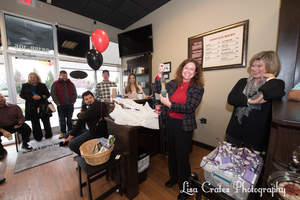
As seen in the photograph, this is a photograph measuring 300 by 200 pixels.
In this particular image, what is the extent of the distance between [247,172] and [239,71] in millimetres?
1693

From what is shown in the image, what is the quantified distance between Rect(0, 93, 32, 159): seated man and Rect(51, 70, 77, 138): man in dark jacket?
634 millimetres

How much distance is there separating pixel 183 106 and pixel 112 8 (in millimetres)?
3226

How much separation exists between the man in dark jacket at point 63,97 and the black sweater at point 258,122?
338 centimetres

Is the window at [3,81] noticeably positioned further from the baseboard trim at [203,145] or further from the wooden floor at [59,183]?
the baseboard trim at [203,145]

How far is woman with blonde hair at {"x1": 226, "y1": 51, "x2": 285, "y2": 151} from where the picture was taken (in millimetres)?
933

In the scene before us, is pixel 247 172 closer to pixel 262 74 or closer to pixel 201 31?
pixel 262 74

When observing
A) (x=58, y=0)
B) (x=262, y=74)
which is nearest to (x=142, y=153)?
(x=262, y=74)

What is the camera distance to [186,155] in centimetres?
117

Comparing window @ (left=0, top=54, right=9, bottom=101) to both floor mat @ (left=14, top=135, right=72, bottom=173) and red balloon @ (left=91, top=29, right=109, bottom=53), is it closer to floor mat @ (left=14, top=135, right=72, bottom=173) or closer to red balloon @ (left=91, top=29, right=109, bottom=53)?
floor mat @ (left=14, top=135, right=72, bottom=173)

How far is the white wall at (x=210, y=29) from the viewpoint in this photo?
1.58m

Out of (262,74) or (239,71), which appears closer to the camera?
(262,74)

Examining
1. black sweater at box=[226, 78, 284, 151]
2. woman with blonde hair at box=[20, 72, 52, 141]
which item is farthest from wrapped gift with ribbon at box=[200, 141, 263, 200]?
woman with blonde hair at box=[20, 72, 52, 141]

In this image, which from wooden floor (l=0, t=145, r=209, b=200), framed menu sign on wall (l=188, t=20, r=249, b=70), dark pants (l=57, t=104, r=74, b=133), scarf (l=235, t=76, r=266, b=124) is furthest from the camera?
dark pants (l=57, t=104, r=74, b=133)

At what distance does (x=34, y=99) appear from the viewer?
2.55 meters
